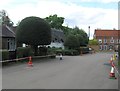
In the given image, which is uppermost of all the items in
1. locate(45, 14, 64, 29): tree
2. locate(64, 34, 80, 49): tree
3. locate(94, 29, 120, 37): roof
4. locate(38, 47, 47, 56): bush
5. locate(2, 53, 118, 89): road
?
locate(45, 14, 64, 29): tree

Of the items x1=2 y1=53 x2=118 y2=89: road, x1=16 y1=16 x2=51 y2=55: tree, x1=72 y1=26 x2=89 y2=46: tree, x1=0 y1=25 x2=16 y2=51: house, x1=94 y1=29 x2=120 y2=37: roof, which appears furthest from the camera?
x1=94 y1=29 x2=120 y2=37: roof

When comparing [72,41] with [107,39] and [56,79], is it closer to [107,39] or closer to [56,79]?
[56,79]

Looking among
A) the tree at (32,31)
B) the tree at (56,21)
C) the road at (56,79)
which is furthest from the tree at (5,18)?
the road at (56,79)

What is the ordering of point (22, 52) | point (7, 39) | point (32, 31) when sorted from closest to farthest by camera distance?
point (22, 52), point (32, 31), point (7, 39)

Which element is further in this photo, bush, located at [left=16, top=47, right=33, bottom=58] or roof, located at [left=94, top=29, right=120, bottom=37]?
roof, located at [left=94, top=29, right=120, bottom=37]

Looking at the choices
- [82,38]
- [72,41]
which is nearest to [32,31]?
[72,41]

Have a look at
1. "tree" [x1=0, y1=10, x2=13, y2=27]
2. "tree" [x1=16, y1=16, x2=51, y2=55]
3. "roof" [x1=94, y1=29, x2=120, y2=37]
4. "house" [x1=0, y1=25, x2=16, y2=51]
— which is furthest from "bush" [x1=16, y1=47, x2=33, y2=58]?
"roof" [x1=94, y1=29, x2=120, y2=37]

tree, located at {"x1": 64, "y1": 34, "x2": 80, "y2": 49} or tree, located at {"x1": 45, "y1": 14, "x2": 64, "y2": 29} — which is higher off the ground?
tree, located at {"x1": 45, "y1": 14, "x2": 64, "y2": 29}

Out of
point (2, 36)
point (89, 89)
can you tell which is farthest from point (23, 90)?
point (2, 36)

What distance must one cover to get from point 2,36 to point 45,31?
11.6m

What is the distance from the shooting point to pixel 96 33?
13338cm

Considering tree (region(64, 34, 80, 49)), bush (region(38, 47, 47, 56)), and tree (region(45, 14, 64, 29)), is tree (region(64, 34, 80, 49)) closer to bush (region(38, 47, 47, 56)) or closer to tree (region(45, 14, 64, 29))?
bush (region(38, 47, 47, 56))

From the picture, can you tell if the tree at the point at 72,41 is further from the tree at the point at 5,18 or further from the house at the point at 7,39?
the tree at the point at 5,18

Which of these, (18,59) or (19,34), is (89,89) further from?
(19,34)
